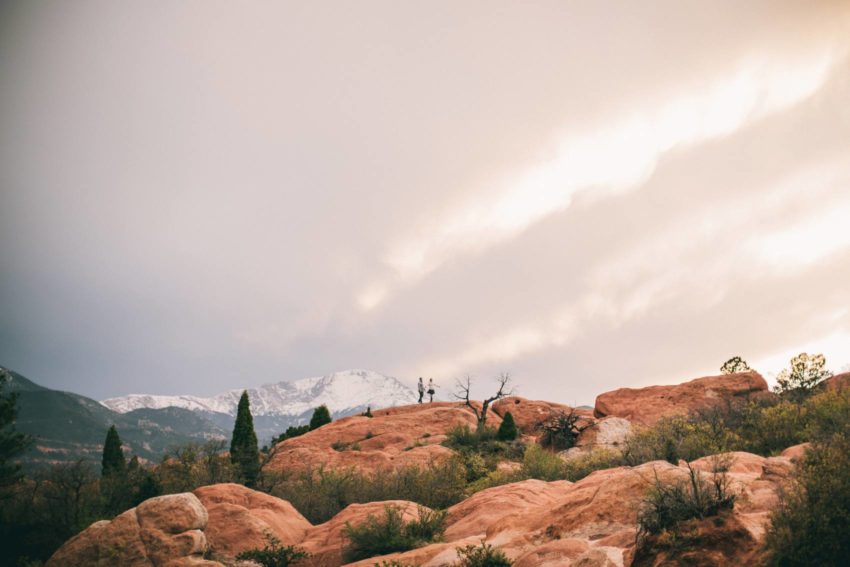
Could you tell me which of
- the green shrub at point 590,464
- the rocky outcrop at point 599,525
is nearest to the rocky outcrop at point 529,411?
the green shrub at point 590,464

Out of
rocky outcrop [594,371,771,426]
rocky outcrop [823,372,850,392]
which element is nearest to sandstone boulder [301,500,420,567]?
rocky outcrop [823,372,850,392]

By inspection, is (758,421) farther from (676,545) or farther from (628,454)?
(676,545)

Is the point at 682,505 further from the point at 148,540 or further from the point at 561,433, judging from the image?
the point at 561,433

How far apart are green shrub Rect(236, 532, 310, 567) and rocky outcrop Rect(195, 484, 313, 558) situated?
434 millimetres

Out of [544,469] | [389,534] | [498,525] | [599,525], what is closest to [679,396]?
[544,469]

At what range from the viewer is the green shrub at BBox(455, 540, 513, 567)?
10.0m

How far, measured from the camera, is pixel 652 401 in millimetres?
46781

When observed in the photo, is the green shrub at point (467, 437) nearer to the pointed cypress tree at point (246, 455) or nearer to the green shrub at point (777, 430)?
the pointed cypress tree at point (246, 455)

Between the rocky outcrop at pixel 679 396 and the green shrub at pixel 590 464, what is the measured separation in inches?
965

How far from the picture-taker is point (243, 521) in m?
14.9

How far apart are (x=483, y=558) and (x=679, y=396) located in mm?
43517

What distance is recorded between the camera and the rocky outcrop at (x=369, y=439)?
36.0m

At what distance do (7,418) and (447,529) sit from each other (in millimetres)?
36479

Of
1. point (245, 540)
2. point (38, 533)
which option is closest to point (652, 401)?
point (245, 540)
